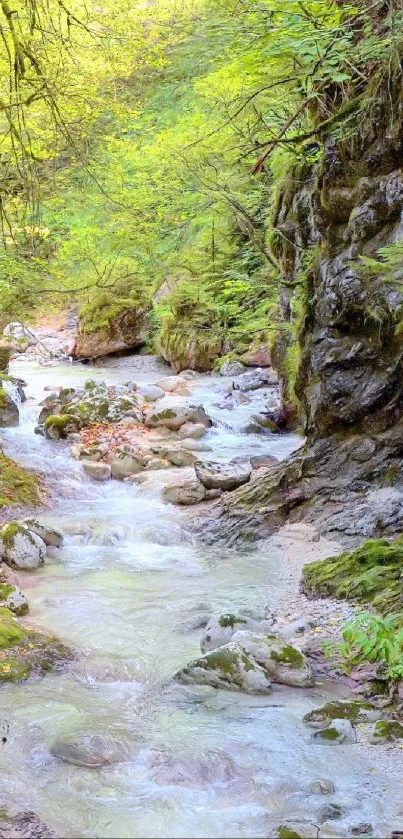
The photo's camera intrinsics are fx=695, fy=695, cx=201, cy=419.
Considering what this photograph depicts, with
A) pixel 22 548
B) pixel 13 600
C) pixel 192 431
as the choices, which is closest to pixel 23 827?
pixel 13 600

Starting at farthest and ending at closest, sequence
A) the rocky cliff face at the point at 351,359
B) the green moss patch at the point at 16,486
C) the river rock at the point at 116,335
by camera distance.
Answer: the river rock at the point at 116,335, the green moss patch at the point at 16,486, the rocky cliff face at the point at 351,359

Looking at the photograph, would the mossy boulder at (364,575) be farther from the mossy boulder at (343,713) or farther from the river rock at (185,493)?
the river rock at (185,493)

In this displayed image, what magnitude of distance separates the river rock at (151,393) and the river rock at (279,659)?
9380mm

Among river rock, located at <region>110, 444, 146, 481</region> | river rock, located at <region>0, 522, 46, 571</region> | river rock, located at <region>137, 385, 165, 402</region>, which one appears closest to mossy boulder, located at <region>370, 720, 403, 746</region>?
river rock, located at <region>0, 522, 46, 571</region>

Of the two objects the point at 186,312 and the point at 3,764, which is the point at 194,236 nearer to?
the point at 186,312

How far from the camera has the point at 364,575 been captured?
5.23 metres

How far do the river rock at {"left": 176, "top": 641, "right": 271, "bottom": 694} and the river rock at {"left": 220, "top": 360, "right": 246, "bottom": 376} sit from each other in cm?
1148

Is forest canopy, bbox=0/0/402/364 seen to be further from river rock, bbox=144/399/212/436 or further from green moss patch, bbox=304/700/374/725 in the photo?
green moss patch, bbox=304/700/374/725

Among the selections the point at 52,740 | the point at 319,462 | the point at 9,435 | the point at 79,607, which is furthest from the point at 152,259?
the point at 52,740

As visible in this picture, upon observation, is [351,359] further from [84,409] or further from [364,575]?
[84,409]

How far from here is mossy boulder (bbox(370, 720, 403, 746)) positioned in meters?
3.34

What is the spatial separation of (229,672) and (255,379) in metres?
10.6

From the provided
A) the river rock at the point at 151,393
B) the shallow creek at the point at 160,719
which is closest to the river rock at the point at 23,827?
the shallow creek at the point at 160,719

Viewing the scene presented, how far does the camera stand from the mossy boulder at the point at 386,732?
334cm
